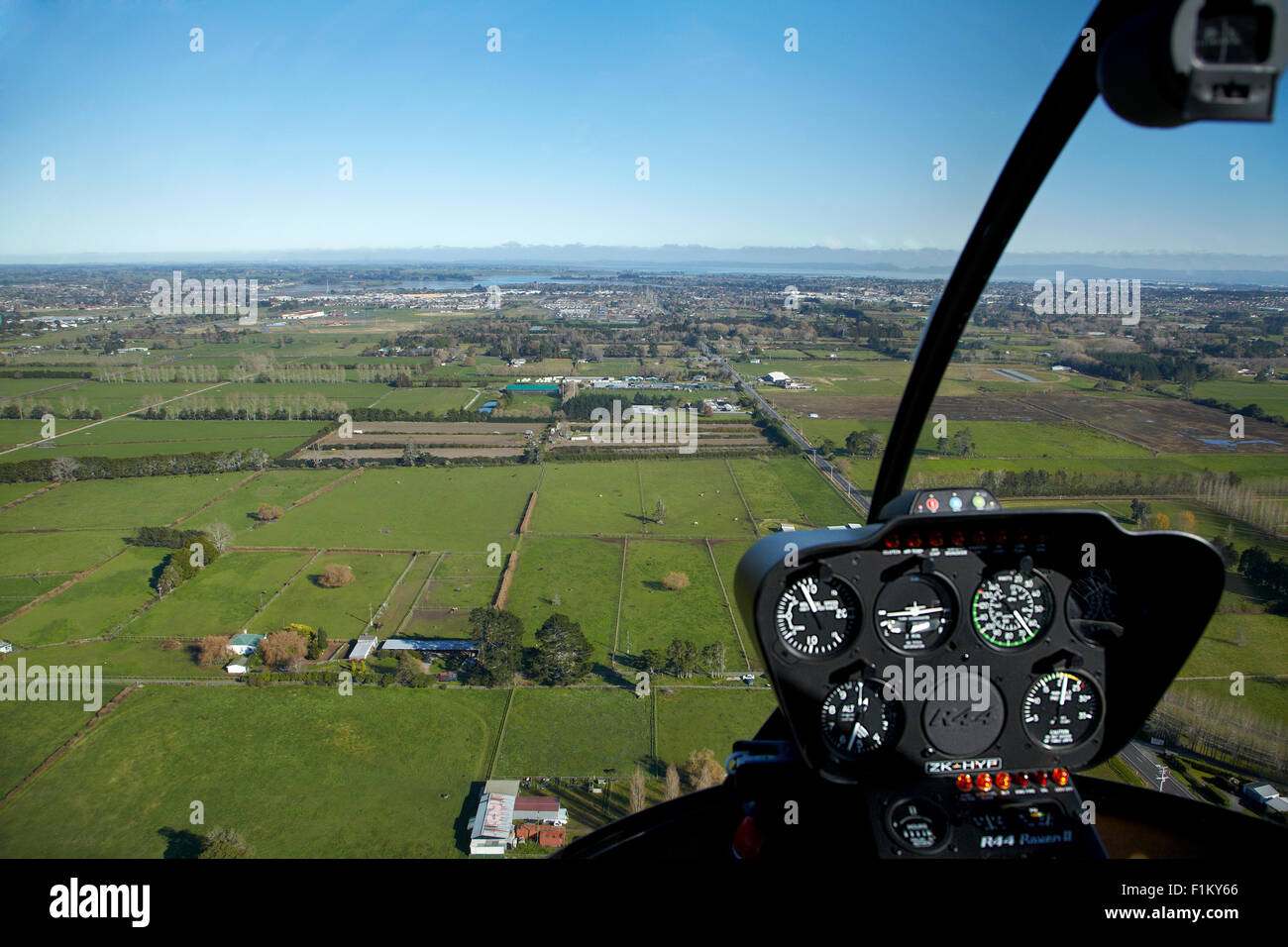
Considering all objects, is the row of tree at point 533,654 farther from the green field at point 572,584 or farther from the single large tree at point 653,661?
the single large tree at point 653,661

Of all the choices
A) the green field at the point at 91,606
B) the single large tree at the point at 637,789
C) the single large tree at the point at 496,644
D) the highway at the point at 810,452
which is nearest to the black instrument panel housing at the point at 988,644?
the highway at the point at 810,452

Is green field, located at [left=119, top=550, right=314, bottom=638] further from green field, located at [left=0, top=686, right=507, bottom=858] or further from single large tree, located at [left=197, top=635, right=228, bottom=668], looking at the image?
green field, located at [left=0, top=686, right=507, bottom=858]

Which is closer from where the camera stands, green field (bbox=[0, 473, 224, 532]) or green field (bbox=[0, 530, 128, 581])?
green field (bbox=[0, 530, 128, 581])

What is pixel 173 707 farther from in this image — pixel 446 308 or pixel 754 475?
pixel 446 308

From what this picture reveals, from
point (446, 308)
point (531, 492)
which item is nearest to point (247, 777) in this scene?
point (531, 492)

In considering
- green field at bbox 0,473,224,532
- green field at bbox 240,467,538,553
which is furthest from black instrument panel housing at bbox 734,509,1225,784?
green field at bbox 0,473,224,532

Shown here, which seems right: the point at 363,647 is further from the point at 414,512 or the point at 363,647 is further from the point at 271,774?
the point at 414,512
